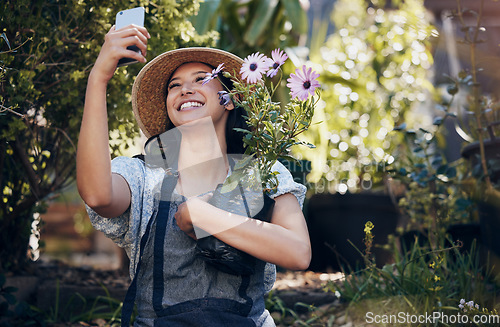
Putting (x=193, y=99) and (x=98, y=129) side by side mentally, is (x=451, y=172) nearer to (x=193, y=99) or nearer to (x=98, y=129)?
(x=193, y=99)

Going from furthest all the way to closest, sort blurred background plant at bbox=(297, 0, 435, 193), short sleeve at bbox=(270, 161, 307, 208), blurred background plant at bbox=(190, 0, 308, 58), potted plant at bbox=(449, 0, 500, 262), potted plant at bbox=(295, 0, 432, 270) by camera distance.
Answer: blurred background plant at bbox=(190, 0, 308, 58), blurred background plant at bbox=(297, 0, 435, 193), potted plant at bbox=(295, 0, 432, 270), potted plant at bbox=(449, 0, 500, 262), short sleeve at bbox=(270, 161, 307, 208)

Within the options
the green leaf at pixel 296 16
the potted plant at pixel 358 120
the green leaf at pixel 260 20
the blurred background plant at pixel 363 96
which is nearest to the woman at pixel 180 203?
the potted plant at pixel 358 120

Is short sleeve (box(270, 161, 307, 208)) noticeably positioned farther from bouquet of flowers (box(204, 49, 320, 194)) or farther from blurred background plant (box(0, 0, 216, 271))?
blurred background plant (box(0, 0, 216, 271))

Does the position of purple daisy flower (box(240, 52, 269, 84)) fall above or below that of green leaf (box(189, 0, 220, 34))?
below

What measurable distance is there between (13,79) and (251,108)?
910mm

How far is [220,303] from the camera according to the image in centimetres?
150

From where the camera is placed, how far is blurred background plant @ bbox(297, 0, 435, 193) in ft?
12.8

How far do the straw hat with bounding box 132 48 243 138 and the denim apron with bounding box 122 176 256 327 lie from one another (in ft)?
1.68

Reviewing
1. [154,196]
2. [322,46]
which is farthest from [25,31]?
[322,46]

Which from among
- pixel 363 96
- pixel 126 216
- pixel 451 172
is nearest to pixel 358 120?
pixel 363 96

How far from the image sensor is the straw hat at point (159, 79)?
1.82 metres

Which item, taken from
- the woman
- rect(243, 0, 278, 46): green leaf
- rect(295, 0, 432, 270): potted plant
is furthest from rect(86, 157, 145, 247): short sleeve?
rect(243, 0, 278, 46): green leaf

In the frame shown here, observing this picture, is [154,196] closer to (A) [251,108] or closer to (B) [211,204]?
(B) [211,204]

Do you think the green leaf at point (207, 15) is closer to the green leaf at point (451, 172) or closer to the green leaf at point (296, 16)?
the green leaf at point (296, 16)
